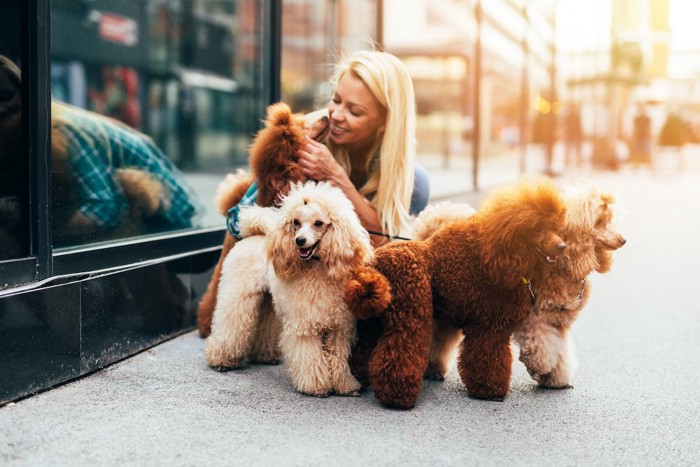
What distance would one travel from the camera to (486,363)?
3062 mm

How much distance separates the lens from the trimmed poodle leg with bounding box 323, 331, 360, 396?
3.04m

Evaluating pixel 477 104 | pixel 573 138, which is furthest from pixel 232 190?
pixel 573 138

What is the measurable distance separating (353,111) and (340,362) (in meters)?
1.20

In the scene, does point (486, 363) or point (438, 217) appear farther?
point (438, 217)

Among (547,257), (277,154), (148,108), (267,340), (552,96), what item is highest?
(552,96)

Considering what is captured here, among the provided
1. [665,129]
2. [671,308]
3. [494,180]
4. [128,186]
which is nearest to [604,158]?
[665,129]

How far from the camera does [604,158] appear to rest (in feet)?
77.2

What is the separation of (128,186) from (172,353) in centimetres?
118

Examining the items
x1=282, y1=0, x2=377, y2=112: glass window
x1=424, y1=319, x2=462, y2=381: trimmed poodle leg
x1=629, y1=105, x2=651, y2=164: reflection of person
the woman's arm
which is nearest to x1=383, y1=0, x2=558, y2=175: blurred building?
x1=282, y1=0, x2=377, y2=112: glass window

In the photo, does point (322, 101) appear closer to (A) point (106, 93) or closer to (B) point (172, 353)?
(A) point (106, 93)

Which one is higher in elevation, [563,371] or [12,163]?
[12,163]

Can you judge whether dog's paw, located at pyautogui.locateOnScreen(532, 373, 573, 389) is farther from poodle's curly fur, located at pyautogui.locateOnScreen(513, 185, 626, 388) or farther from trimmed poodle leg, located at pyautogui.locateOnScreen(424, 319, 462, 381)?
trimmed poodle leg, located at pyautogui.locateOnScreen(424, 319, 462, 381)

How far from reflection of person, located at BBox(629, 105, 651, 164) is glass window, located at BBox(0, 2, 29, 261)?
2161 centimetres

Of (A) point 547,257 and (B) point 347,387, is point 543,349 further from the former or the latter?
(B) point 347,387
